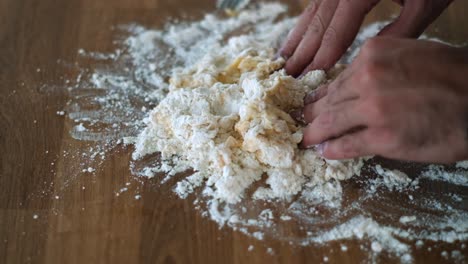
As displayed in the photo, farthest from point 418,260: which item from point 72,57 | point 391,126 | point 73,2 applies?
point 73,2

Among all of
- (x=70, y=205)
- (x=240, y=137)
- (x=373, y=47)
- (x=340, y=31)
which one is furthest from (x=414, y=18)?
(x=70, y=205)

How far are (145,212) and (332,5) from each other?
23.3 inches

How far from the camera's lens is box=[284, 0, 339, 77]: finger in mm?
1146

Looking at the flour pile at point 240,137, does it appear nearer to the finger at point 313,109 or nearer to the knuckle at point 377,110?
the finger at point 313,109

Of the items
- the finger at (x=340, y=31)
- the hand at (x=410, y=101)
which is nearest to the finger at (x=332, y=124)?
the hand at (x=410, y=101)

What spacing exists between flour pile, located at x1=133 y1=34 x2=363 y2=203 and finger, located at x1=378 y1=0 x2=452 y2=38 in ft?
0.59

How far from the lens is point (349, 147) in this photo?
3.01 feet

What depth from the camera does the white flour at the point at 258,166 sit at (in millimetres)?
951

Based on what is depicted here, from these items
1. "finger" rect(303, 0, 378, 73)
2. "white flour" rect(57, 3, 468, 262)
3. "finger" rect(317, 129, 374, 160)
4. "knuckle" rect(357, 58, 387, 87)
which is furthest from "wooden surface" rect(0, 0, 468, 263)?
"finger" rect(303, 0, 378, 73)

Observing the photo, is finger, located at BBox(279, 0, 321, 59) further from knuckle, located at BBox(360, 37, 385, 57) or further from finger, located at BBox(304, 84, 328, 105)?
knuckle, located at BBox(360, 37, 385, 57)

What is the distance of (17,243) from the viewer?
3.12ft

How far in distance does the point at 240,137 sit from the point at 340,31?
12.2 inches

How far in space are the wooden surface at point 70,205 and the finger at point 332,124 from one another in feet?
0.66

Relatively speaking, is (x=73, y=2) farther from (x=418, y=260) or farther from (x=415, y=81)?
(x=418, y=260)
